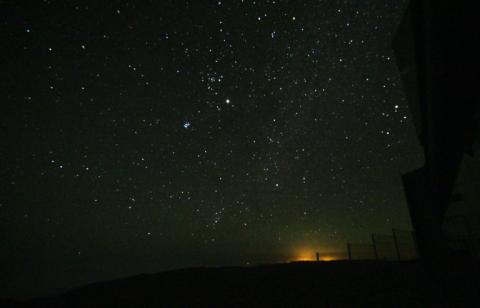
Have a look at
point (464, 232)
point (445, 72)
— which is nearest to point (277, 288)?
point (445, 72)

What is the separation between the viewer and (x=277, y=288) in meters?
6.89

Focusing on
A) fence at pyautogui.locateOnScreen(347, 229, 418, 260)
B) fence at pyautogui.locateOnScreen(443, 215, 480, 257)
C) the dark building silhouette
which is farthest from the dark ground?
fence at pyautogui.locateOnScreen(347, 229, 418, 260)

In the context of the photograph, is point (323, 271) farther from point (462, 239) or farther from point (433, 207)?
point (462, 239)

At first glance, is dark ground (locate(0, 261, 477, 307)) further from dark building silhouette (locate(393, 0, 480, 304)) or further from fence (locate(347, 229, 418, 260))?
fence (locate(347, 229, 418, 260))

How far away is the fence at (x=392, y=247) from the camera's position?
12773mm

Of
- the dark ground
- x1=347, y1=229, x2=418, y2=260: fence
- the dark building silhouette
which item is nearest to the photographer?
the dark building silhouette

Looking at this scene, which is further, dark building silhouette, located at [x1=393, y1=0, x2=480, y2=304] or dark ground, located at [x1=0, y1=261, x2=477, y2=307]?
dark ground, located at [x1=0, y1=261, x2=477, y2=307]

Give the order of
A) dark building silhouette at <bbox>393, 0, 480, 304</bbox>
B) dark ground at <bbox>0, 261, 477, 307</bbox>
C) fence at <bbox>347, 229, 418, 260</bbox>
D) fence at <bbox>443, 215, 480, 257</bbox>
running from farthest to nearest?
1. fence at <bbox>347, 229, 418, 260</bbox>
2. fence at <bbox>443, 215, 480, 257</bbox>
3. dark ground at <bbox>0, 261, 477, 307</bbox>
4. dark building silhouette at <bbox>393, 0, 480, 304</bbox>

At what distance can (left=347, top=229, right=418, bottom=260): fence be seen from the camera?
12773mm

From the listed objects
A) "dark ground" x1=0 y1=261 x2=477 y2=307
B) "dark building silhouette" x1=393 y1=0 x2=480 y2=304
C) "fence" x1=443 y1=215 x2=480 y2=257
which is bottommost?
"dark ground" x1=0 y1=261 x2=477 y2=307

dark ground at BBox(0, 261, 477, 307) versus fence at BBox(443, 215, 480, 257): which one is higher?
fence at BBox(443, 215, 480, 257)

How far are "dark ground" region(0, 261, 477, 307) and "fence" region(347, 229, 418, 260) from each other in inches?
165

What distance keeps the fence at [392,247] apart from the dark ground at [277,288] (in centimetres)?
418

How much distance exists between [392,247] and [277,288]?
28.3 ft
